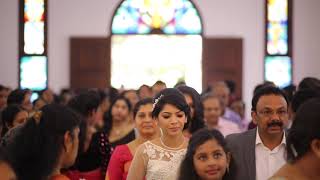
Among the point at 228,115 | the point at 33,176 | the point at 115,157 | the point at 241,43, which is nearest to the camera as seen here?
the point at 33,176

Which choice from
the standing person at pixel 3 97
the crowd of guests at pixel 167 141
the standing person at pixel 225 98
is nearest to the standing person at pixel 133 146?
the crowd of guests at pixel 167 141

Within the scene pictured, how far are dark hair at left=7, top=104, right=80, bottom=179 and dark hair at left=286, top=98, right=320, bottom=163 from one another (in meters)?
1.07

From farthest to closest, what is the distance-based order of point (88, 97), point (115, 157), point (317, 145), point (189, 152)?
point (88, 97)
point (115, 157)
point (189, 152)
point (317, 145)

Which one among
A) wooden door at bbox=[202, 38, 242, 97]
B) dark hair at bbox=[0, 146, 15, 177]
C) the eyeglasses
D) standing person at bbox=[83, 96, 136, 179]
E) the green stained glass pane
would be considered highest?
the green stained glass pane

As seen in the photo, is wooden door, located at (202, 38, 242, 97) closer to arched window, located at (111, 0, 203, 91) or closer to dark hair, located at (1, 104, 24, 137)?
arched window, located at (111, 0, 203, 91)

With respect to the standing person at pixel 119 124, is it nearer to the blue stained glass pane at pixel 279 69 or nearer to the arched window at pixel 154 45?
the arched window at pixel 154 45

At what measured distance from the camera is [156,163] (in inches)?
181

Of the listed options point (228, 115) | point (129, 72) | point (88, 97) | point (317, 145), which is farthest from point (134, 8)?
point (317, 145)

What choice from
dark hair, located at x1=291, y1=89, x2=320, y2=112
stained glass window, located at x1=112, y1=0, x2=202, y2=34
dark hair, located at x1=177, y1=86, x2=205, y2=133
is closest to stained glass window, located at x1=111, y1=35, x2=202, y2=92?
stained glass window, located at x1=112, y1=0, x2=202, y2=34

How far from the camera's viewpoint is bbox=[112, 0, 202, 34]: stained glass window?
17.0m

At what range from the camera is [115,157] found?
5.30 m

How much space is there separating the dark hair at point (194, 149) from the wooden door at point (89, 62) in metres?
12.8

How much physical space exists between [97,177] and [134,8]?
1146 cm

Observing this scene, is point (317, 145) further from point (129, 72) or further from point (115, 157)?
point (129, 72)
